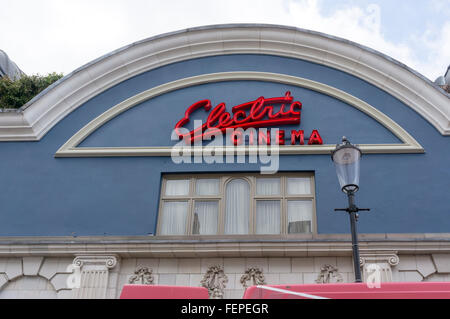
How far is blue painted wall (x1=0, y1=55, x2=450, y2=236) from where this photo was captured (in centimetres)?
1311

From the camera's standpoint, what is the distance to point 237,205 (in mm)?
13664

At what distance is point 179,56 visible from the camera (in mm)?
15844

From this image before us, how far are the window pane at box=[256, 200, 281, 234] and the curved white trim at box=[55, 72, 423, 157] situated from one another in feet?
4.86

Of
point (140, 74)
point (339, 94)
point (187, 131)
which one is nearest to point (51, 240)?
point (187, 131)

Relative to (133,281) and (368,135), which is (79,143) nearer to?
(133,281)

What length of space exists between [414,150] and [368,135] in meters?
1.23

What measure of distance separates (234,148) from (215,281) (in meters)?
3.70

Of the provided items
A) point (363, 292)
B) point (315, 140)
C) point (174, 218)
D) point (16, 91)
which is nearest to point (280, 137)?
point (315, 140)

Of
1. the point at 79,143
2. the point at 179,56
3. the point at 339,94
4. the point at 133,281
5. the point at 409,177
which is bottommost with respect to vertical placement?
the point at 133,281

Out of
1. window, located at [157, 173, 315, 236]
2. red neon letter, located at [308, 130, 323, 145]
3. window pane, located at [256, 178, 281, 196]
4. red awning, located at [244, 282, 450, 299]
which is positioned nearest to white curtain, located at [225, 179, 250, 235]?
window, located at [157, 173, 315, 236]

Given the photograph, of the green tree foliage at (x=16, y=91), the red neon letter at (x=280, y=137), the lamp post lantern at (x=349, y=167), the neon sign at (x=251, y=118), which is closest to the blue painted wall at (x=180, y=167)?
the neon sign at (x=251, y=118)

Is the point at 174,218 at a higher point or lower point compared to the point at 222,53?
lower

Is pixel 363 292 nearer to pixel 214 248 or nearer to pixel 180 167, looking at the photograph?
pixel 214 248

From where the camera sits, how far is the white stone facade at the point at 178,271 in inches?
474
